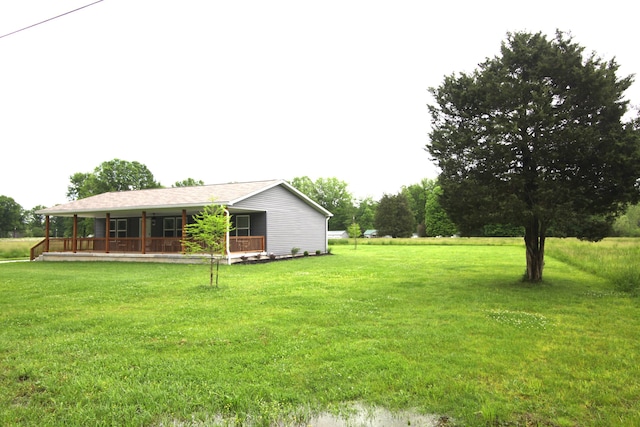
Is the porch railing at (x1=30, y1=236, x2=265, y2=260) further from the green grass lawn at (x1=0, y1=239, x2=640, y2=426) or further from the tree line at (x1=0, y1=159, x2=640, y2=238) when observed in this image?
the tree line at (x1=0, y1=159, x2=640, y2=238)

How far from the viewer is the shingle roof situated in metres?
19.7

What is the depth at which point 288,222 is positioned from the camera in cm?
2389

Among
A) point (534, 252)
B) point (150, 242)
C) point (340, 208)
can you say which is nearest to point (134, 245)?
point (150, 242)

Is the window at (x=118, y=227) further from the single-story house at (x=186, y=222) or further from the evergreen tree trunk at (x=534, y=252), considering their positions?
the evergreen tree trunk at (x=534, y=252)

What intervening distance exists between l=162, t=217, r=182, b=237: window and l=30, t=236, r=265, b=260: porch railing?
218 cm

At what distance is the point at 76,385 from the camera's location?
4.12m

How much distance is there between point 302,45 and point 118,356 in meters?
11.5

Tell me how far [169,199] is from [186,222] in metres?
2.54

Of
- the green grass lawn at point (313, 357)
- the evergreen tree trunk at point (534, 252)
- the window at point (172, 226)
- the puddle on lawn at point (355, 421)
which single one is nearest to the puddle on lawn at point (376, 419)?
the puddle on lawn at point (355, 421)

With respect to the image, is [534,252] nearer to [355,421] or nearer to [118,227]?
[355,421]

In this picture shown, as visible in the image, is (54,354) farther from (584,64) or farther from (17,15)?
(584,64)

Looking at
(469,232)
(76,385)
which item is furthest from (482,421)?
(469,232)

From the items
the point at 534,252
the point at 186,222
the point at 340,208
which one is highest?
the point at 340,208

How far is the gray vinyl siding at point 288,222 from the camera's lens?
71.9ft
